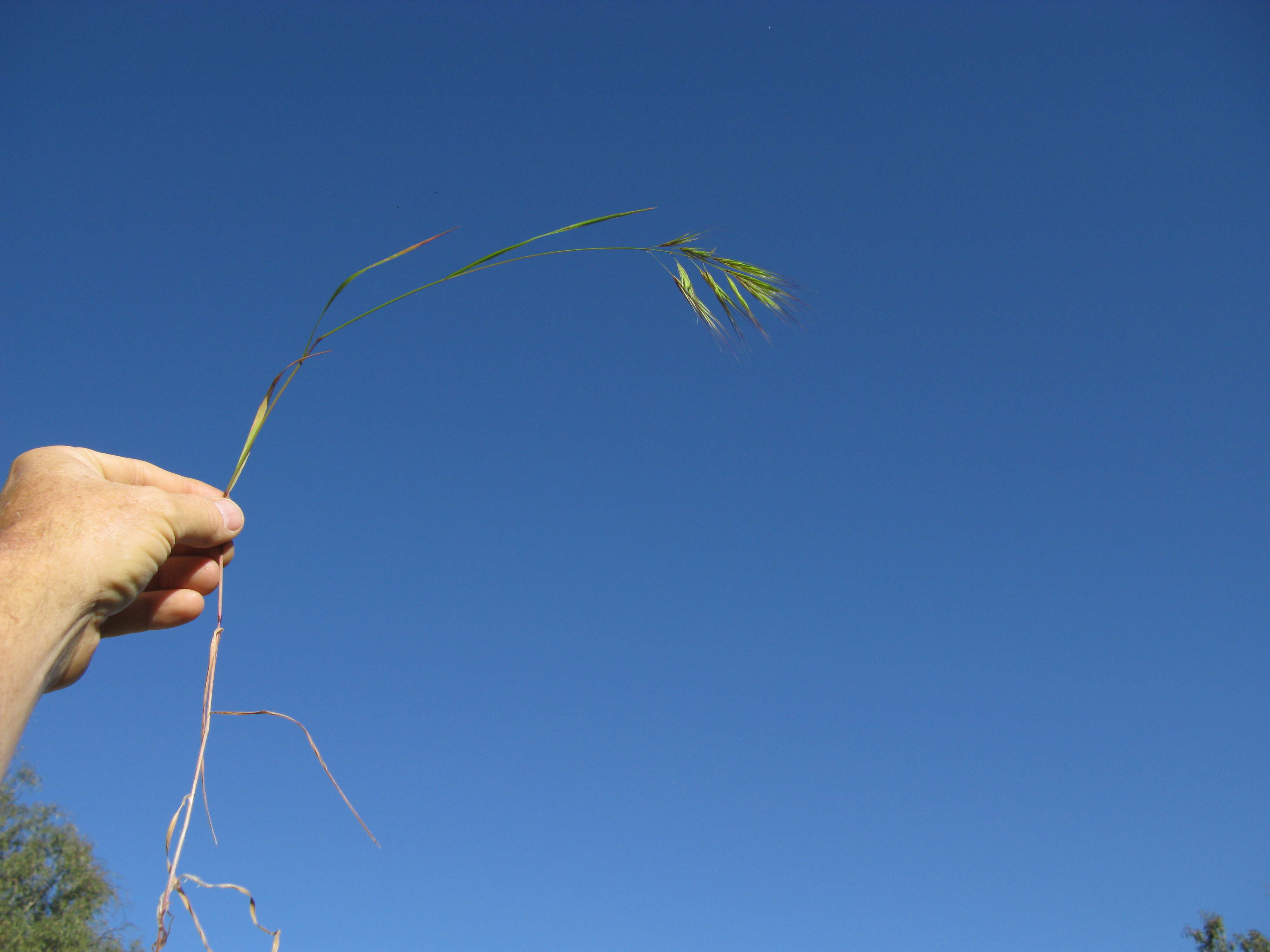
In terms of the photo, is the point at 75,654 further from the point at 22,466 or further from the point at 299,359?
the point at 299,359

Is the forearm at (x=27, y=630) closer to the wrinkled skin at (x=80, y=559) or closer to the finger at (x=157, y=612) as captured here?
the wrinkled skin at (x=80, y=559)

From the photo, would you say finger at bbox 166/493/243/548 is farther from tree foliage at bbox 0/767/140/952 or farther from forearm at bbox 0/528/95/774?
tree foliage at bbox 0/767/140/952

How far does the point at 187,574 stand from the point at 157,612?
114mm

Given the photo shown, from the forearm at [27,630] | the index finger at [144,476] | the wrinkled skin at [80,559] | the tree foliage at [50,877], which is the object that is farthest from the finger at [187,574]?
the tree foliage at [50,877]

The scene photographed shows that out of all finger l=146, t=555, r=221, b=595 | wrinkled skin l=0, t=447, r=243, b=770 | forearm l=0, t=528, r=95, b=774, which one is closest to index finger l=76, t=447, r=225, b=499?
wrinkled skin l=0, t=447, r=243, b=770

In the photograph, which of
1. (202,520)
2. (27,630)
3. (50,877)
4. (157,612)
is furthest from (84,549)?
(50,877)

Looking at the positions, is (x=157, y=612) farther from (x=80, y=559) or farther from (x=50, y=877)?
(x=50, y=877)

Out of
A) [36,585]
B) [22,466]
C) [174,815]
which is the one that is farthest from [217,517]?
[174,815]

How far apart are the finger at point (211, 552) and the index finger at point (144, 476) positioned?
0.42ft

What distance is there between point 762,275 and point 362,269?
1.47 metres

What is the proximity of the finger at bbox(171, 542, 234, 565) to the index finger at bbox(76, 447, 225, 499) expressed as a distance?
0.42 feet

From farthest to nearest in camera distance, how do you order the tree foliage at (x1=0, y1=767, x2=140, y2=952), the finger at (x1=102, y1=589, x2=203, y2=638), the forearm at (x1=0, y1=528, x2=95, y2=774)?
the tree foliage at (x1=0, y1=767, x2=140, y2=952), the finger at (x1=102, y1=589, x2=203, y2=638), the forearm at (x1=0, y1=528, x2=95, y2=774)

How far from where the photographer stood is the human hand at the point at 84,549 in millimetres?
1219

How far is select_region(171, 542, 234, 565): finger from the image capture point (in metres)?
1.89
